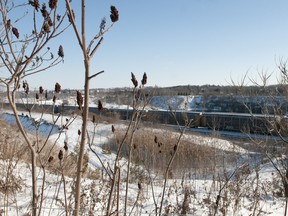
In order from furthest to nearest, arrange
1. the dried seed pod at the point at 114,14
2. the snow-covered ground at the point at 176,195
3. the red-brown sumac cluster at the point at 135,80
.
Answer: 1. the snow-covered ground at the point at 176,195
2. the red-brown sumac cluster at the point at 135,80
3. the dried seed pod at the point at 114,14

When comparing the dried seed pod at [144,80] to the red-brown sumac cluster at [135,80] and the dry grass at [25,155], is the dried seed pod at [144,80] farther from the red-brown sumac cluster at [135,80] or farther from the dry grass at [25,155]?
the dry grass at [25,155]

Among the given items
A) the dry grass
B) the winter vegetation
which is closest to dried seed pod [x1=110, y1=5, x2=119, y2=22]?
the winter vegetation

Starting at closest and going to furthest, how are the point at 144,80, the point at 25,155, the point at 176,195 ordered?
the point at 144,80 < the point at 176,195 < the point at 25,155

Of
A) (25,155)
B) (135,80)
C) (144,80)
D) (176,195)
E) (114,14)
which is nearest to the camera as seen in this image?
(114,14)

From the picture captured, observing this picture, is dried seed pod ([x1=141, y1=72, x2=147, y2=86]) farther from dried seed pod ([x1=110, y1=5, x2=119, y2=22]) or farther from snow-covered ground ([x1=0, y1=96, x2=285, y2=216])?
snow-covered ground ([x1=0, y1=96, x2=285, y2=216])

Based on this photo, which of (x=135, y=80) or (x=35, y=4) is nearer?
(x=135, y=80)

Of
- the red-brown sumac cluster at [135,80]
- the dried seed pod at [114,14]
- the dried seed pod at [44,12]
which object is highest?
the dried seed pod at [44,12]

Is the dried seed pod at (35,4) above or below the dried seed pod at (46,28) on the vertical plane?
above

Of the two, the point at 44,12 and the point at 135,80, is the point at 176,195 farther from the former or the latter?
the point at 44,12

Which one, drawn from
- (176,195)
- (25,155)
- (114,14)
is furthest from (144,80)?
(25,155)

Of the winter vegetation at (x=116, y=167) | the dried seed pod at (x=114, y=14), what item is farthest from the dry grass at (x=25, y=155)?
the dried seed pod at (x=114, y=14)

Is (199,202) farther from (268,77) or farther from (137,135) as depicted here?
(137,135)

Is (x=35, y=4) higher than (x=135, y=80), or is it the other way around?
(x=35, y=4)

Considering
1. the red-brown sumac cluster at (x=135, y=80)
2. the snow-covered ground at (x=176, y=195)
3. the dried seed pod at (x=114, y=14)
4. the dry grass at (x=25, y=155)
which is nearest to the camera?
the dried seed pod at (x=114, y=14)
